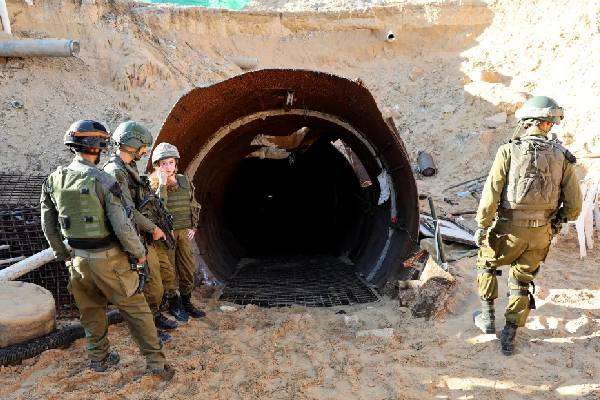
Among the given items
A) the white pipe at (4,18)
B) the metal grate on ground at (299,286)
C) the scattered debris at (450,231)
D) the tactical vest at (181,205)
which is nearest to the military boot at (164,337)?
the tactical vest at (181,205)

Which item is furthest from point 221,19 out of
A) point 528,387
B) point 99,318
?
point 528,387

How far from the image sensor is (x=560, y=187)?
3.63 metres

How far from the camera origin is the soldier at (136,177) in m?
3.58

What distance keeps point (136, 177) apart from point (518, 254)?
3.24 metres

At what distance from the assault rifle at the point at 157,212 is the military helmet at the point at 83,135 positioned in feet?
2.41

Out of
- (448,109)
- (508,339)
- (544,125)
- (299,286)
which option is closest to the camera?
(544,125)

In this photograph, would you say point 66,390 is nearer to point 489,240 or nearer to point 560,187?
point 489,240

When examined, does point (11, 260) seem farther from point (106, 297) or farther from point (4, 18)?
point (4, 18)

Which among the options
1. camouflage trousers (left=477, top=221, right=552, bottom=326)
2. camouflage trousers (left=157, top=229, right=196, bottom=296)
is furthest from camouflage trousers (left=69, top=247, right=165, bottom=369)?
camouflage trousers (left=477, top=221, right=552, bottom=326)

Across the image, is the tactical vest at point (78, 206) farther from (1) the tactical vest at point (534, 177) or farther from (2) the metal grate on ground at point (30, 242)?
(1) the tactical vest at point (534, 177)

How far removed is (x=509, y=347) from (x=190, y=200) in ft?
10.6

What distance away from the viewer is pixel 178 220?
446 centimetres

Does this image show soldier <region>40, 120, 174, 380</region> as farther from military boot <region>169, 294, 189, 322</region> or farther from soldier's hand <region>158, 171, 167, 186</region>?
military boot <region>169, 294, 189, 322</region>

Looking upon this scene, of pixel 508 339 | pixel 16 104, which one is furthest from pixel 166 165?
pixel 16 104
